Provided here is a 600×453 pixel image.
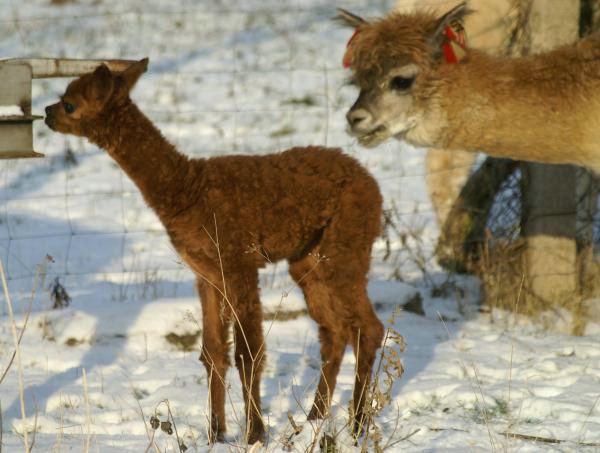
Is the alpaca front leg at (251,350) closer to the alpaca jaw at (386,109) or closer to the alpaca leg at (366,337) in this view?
the alpaca leg at (366,337)

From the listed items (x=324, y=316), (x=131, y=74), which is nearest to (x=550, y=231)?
(x=324, y=316)

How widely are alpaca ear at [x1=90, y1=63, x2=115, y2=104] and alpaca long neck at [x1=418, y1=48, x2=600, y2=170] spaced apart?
1.65 m

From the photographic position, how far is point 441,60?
4707 mm

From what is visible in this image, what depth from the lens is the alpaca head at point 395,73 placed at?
4.64 meters

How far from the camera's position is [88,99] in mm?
4230

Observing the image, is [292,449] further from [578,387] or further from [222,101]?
[222,101]

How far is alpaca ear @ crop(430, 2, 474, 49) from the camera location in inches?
178

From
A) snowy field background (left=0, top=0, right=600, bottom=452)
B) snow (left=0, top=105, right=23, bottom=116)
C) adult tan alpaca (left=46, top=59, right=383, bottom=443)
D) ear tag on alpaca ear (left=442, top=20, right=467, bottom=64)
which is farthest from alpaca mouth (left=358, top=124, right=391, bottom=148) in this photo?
snow (left=0, top=105, right=23, bottom=116)

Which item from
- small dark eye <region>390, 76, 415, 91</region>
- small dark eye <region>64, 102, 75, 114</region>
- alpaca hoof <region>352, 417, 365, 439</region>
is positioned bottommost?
alpaca hoof <region>352, 417, 365, 439</region>

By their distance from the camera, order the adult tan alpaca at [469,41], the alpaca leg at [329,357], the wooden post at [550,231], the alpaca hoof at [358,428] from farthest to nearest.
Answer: the adult tan alpaca at [469,41], the wooden post at [550,231], the alpaca leg at [329,357], the alpaca hoof at [358,428]

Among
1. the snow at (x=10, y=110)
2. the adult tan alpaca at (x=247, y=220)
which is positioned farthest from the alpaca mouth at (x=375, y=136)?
the snow at (x=10, y=110)

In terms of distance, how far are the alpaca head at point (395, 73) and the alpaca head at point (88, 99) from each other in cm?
117

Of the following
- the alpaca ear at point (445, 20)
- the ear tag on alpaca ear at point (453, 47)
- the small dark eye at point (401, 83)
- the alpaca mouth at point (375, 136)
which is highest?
the alpaca ear at point (445, 20)

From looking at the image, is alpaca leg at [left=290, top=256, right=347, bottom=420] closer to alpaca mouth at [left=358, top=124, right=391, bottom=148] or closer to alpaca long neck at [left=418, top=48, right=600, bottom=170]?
alpaca mouth at [left=358, top=124, right=391, bottom=148]
